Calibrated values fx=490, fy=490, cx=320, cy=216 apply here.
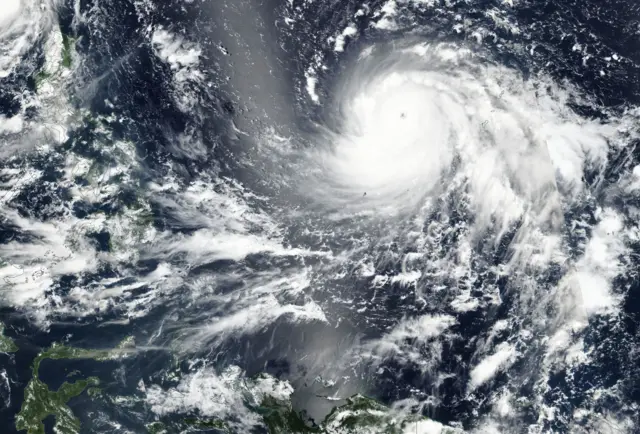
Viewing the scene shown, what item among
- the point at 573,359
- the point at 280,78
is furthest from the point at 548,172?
the point at 280,78

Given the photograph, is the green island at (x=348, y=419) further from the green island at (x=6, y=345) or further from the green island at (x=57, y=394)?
the green island at (x=6, y=345)

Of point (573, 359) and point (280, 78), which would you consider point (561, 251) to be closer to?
point (573, 359)

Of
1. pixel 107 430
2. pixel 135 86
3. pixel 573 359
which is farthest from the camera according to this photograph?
pixel 135 86

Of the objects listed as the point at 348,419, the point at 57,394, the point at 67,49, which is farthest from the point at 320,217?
the point at 67,49

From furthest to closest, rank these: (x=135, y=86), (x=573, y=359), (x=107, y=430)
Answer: (x=135, y=86) → (x=107, y=430) → (x=573, y=359)

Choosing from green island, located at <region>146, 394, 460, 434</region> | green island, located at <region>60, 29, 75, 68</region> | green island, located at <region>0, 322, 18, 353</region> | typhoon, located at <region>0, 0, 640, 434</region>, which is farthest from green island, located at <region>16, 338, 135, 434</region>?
green island, located at <region>60, 29, 75, 68</region>

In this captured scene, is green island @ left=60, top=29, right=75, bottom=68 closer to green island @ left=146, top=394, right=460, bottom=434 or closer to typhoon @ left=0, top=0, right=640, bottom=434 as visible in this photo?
typhoon @ left=0, top=0, right=640, bottom=434

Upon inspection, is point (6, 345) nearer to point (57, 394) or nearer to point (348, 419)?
point (57, 394)
